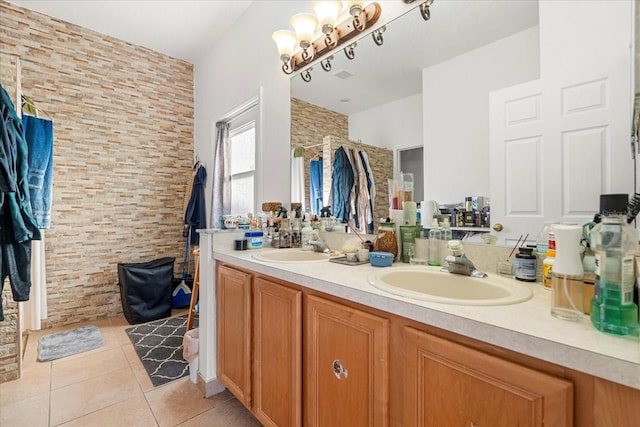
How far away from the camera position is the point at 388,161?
1.52 meters

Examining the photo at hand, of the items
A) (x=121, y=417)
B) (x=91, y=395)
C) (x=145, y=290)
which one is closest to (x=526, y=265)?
(x=121, y=417)

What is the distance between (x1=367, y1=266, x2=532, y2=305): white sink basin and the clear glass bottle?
187 mm

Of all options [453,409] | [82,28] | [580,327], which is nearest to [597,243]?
[580,327]

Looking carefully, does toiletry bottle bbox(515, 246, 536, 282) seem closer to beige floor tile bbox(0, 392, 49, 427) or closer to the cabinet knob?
the cabinet knob

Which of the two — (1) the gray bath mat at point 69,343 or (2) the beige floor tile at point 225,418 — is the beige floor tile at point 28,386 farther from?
(2) the beige floor tile at point 225,418

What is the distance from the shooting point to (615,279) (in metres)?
0.59

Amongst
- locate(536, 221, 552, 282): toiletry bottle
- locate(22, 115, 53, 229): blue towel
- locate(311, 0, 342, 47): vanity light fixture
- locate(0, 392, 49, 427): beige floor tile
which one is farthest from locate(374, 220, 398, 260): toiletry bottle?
locate(22, 115, 53, 229): blue towel

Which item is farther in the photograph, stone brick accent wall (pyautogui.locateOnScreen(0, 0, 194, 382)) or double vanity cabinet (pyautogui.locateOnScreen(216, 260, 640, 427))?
stone brick accent wall (pyautogui.locateOnScreen(0, 0, 194, 382))

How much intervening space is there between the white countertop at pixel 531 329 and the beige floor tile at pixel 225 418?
112cm

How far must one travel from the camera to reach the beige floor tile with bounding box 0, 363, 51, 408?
1794mm

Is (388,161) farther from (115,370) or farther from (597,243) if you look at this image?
(115,370)

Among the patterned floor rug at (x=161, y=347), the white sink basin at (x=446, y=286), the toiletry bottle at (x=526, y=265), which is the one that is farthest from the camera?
the patterned floor rug at (x=161, y=347)

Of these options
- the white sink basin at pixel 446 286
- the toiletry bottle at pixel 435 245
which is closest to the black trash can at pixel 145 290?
the white sink basin at pixel 446 286

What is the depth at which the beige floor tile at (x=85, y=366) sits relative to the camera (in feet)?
6.50
